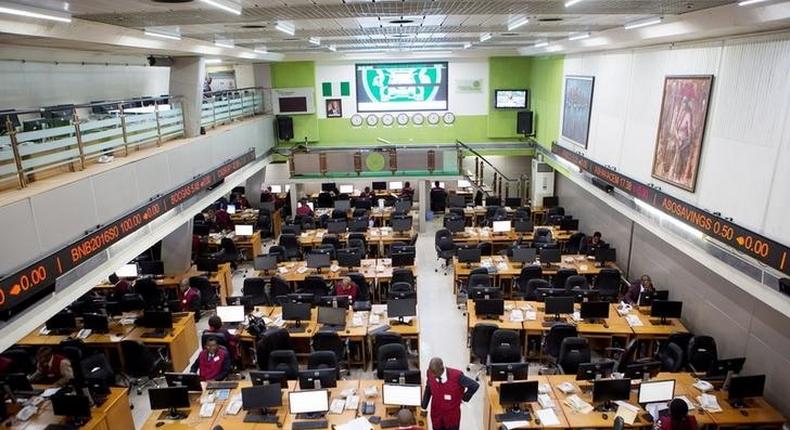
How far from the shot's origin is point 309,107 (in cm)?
2056

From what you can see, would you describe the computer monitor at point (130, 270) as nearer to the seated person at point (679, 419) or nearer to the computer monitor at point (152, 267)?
the computer monitor at point (152, 267)

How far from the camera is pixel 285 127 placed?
20312 mm

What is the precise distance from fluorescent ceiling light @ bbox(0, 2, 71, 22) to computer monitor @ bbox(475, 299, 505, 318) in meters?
8.07

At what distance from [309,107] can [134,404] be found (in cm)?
1387

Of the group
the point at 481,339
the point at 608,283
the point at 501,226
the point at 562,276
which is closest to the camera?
the point at 481,339

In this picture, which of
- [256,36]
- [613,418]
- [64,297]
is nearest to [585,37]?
[256,36]

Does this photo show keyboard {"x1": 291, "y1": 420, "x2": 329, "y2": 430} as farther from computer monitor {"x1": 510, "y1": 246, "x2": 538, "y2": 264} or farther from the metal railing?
computer monitor {"x1": 510, "y1": 246, "x2": 538, "y2": 264}

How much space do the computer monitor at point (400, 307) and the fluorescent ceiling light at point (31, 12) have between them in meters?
6.75

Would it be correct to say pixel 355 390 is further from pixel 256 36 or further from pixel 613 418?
pixel 256 36

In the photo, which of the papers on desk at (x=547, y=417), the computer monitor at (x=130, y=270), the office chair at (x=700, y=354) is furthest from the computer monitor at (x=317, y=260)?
the office chair at (x=700, y=354)

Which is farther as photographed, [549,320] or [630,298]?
[630,298]

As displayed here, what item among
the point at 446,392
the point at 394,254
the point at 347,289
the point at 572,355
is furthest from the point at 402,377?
the point at 394,254

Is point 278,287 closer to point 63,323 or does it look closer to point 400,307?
point 400,307

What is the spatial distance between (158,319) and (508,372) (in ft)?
22.3
